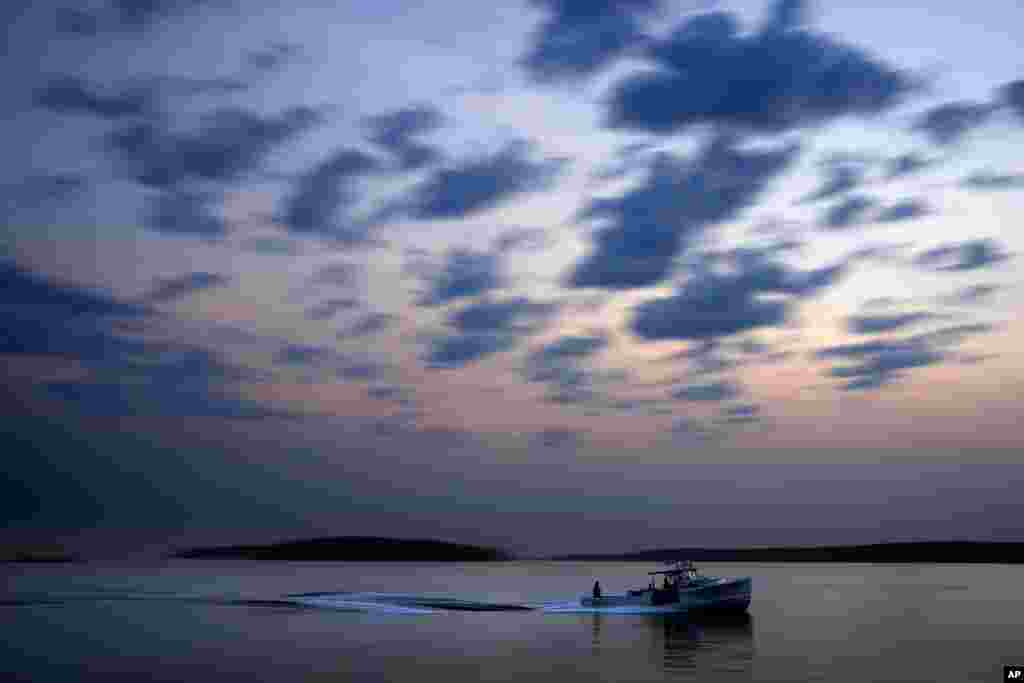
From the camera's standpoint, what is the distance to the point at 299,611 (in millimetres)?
99562

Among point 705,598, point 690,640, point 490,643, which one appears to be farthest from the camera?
point 705,598

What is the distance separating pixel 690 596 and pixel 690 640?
16.8 metres

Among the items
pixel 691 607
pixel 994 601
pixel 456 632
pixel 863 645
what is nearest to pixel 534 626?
pixel 456 632

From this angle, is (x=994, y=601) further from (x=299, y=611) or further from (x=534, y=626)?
(x=299, y=611)

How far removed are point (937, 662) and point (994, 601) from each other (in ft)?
262

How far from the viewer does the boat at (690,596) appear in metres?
85.2

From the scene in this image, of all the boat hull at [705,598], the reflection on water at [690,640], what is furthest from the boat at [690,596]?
the reflection on water at [690,640]

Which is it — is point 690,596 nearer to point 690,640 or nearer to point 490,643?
point 690,640

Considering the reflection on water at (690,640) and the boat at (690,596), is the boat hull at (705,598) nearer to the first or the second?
the boat at (690,596)

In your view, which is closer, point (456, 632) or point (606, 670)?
point (606, 670)

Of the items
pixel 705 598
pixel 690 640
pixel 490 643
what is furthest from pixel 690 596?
pixel 490 643

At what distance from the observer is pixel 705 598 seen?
85.1 m

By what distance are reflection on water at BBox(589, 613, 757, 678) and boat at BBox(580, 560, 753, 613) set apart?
1.20m

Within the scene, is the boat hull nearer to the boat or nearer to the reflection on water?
the boat
